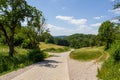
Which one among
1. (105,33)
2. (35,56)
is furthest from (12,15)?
(105,33)

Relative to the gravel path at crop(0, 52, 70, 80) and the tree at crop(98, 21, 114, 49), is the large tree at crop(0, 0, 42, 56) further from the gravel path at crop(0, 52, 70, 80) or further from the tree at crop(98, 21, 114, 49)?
the tree at crop(98, 21, 114, 49)

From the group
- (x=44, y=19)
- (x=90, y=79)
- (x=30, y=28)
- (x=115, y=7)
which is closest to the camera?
(x=115, y=7)

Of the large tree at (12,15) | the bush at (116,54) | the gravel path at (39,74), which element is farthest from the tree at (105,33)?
the bush at (116,54)

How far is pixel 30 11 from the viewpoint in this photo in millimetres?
37531

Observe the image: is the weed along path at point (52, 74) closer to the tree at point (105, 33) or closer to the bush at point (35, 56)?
the bush at point (35, 56)

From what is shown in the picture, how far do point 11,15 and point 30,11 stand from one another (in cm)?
391

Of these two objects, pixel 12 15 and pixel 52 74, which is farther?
pixel 12 15

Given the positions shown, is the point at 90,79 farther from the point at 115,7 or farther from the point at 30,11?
the point at 30,11

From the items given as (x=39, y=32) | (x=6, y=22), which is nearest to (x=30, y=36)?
(x=39, y=32)

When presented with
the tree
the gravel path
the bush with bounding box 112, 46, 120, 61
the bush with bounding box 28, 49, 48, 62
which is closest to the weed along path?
the gravel path

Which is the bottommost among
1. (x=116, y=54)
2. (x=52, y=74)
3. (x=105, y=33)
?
(x=52, y=74)

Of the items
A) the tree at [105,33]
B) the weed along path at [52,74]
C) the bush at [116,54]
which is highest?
the tree at [105,33]

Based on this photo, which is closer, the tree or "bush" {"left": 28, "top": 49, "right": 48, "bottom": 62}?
"bush" {"left": 28, "top": 49, "right": 48, "bottom": 62}

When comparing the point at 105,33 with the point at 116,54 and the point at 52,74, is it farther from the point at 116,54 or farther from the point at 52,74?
the point at 52,74
